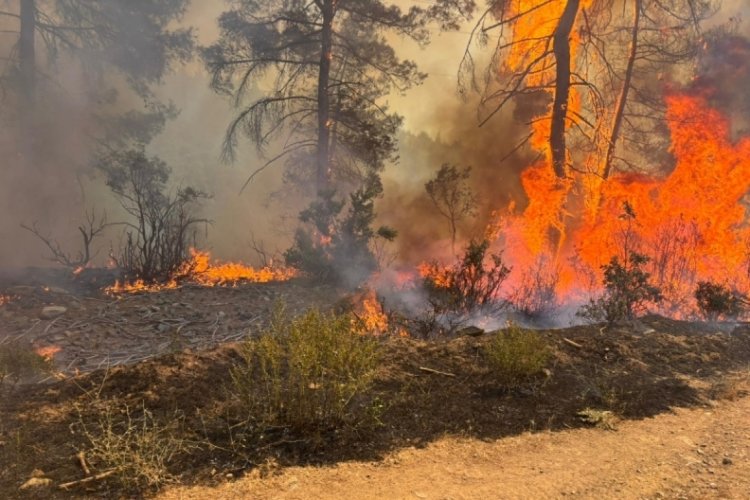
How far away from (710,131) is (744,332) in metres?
8.48

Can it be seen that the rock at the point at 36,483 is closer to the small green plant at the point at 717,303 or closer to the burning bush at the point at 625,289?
the burning bush at the point at 625,289

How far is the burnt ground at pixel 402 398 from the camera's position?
10.1ft

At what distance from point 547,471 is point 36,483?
3.18 metres

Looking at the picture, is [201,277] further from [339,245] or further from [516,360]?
[516,360]

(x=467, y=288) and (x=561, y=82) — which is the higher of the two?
(x=561, y=82)

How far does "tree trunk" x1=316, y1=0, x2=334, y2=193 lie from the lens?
1305 cm

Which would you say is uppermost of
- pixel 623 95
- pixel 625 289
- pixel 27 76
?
pixel 27 76

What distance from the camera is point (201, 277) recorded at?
10430 millimetres

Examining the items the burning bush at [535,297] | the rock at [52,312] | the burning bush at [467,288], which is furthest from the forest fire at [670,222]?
the rock at [52,312]

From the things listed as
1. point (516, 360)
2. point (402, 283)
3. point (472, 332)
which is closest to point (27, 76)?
point (402, 283)

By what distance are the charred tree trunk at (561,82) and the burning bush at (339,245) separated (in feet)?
14.5

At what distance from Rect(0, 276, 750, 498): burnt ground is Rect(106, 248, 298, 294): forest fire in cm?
300

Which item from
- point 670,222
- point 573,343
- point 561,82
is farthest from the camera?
point 561,82

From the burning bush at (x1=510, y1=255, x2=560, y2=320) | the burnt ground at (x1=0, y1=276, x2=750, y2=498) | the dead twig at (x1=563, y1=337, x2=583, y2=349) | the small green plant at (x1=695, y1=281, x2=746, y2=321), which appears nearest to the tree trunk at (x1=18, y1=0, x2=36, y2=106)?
the burnt ground at (x1=0, y1=276, x2=750, y2=498)
